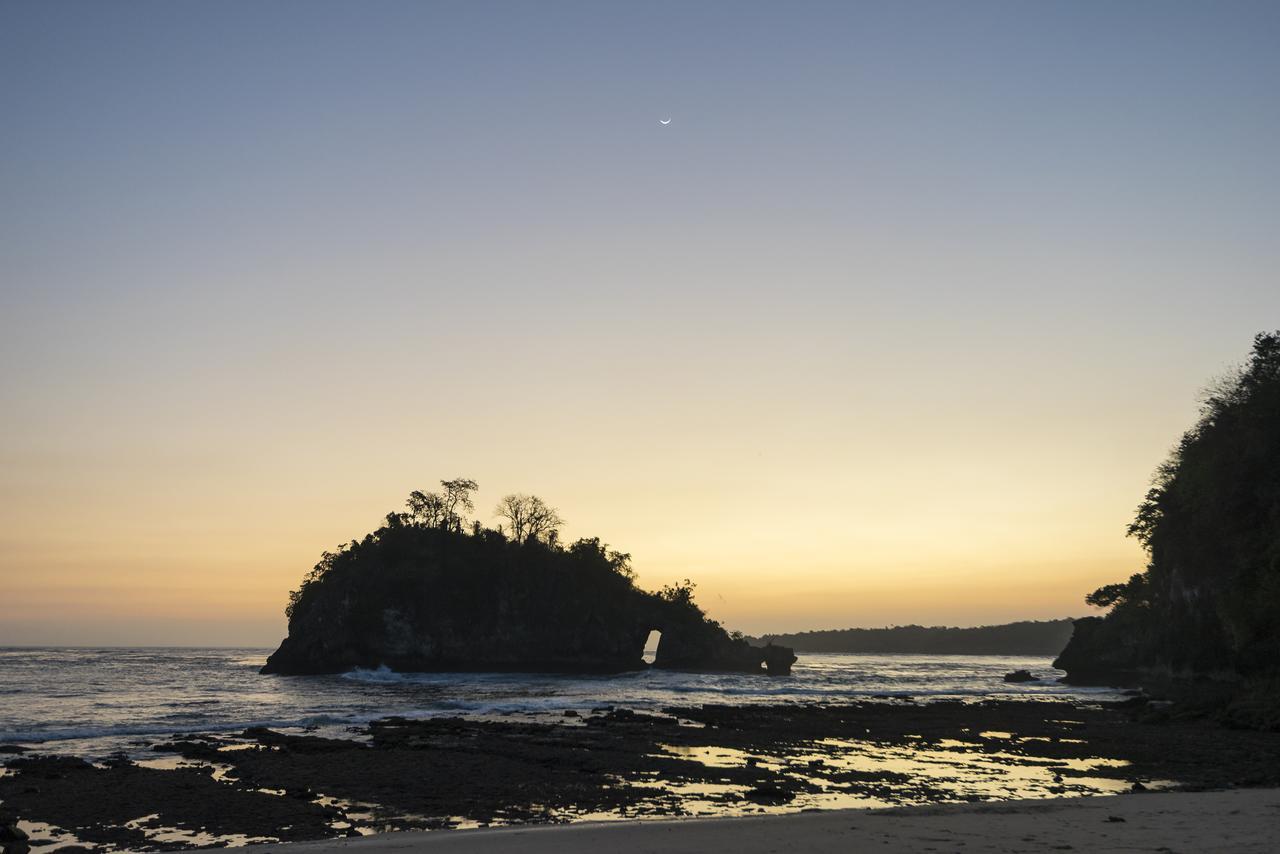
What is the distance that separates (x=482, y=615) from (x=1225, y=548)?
247 ft

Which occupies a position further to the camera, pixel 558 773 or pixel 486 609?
pixel 486 609

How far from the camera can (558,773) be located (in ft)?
67.2

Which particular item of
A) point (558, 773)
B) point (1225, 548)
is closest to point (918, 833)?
point (558, 773)

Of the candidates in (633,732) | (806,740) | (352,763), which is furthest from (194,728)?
(806,740)

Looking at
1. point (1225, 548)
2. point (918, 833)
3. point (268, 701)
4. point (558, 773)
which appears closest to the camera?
point (918, 833)

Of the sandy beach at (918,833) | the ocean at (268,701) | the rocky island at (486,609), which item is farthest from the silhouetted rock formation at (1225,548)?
the rocky island at (486,609)

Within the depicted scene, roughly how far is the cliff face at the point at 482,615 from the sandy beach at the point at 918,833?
84698 millimetres

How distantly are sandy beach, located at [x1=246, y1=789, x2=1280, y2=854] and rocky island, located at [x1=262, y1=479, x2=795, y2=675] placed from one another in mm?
84894

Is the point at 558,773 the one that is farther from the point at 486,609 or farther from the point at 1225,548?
the point at 486,609

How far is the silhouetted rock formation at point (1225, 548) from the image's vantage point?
137ft

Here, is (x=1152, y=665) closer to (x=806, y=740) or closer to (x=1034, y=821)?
(x=806, y=740)

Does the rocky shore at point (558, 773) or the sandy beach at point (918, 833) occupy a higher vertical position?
the sandy beach at point (918, 833)

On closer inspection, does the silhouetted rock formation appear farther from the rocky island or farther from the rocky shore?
the rocky island

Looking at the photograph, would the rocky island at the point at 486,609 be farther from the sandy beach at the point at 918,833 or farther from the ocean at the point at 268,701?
the sandy beach at the point at 918,833
